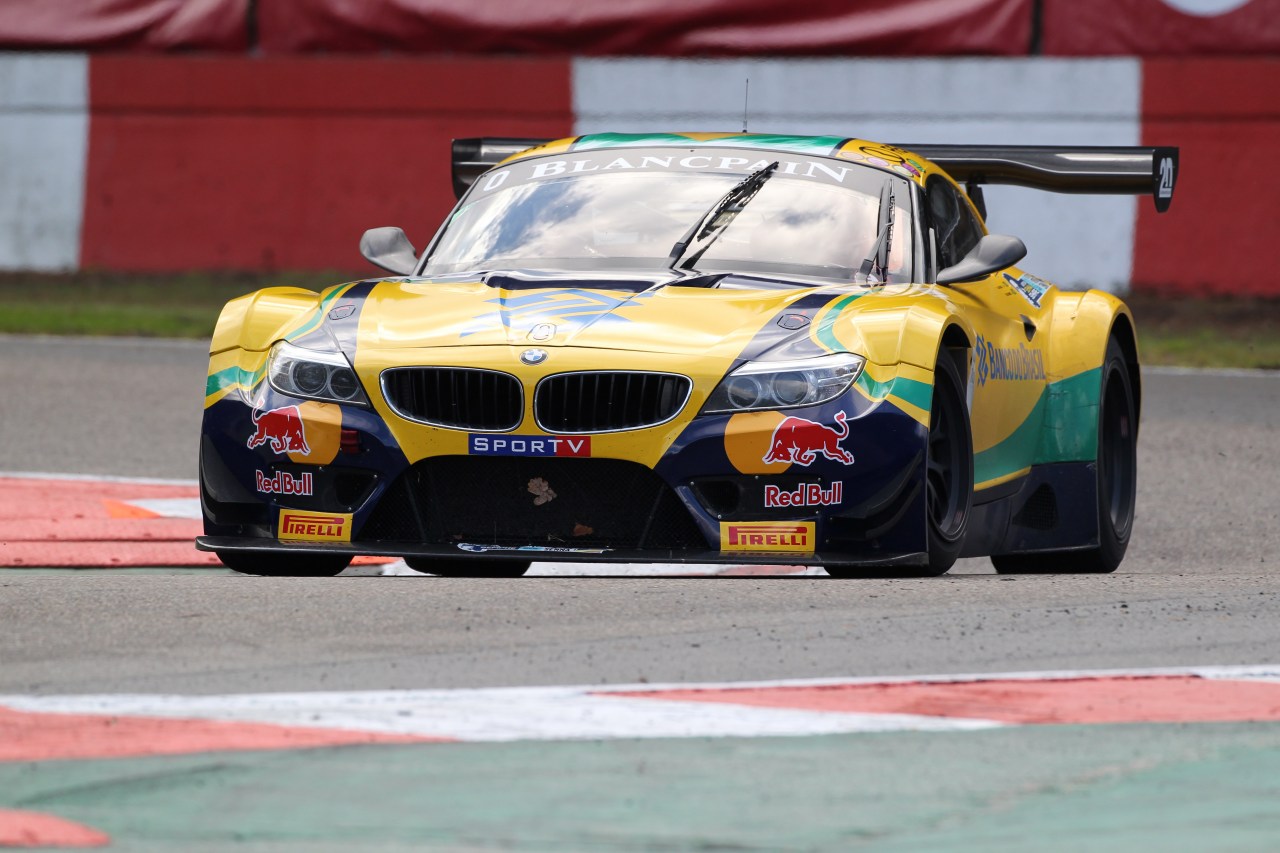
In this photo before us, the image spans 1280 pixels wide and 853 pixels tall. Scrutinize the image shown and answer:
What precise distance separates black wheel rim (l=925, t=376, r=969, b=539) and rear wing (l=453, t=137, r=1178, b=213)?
81.4 inches

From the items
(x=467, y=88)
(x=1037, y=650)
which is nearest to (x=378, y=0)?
(x=467, y=88)

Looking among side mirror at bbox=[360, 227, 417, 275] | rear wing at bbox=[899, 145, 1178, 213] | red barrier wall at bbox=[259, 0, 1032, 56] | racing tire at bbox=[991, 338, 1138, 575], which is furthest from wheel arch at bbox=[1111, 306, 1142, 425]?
red barrier wall at bbox=[259, 0, 1032, 56]

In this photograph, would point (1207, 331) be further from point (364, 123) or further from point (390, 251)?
point (390, 251)

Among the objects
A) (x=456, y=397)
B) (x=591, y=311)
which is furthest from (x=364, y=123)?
(x=456, y=397)

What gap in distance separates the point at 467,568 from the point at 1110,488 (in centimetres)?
238

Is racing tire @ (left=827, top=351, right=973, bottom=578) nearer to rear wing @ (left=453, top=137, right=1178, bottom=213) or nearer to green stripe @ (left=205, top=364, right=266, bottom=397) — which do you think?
green stripe @ (left=205, top=364, right=266, bottom=397)

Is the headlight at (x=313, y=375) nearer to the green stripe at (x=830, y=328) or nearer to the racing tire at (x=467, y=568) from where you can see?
the racing tire at (x=467, y=568)

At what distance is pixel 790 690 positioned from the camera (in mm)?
4473

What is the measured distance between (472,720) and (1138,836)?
127cm

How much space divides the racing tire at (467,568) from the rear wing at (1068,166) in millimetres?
1734

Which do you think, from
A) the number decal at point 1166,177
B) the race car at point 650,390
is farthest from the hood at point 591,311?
the number decal at point 1166,177

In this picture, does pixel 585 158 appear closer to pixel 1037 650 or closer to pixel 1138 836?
pixel 1037 650

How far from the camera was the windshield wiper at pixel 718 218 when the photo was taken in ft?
22.9

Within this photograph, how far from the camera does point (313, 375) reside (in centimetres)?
629
